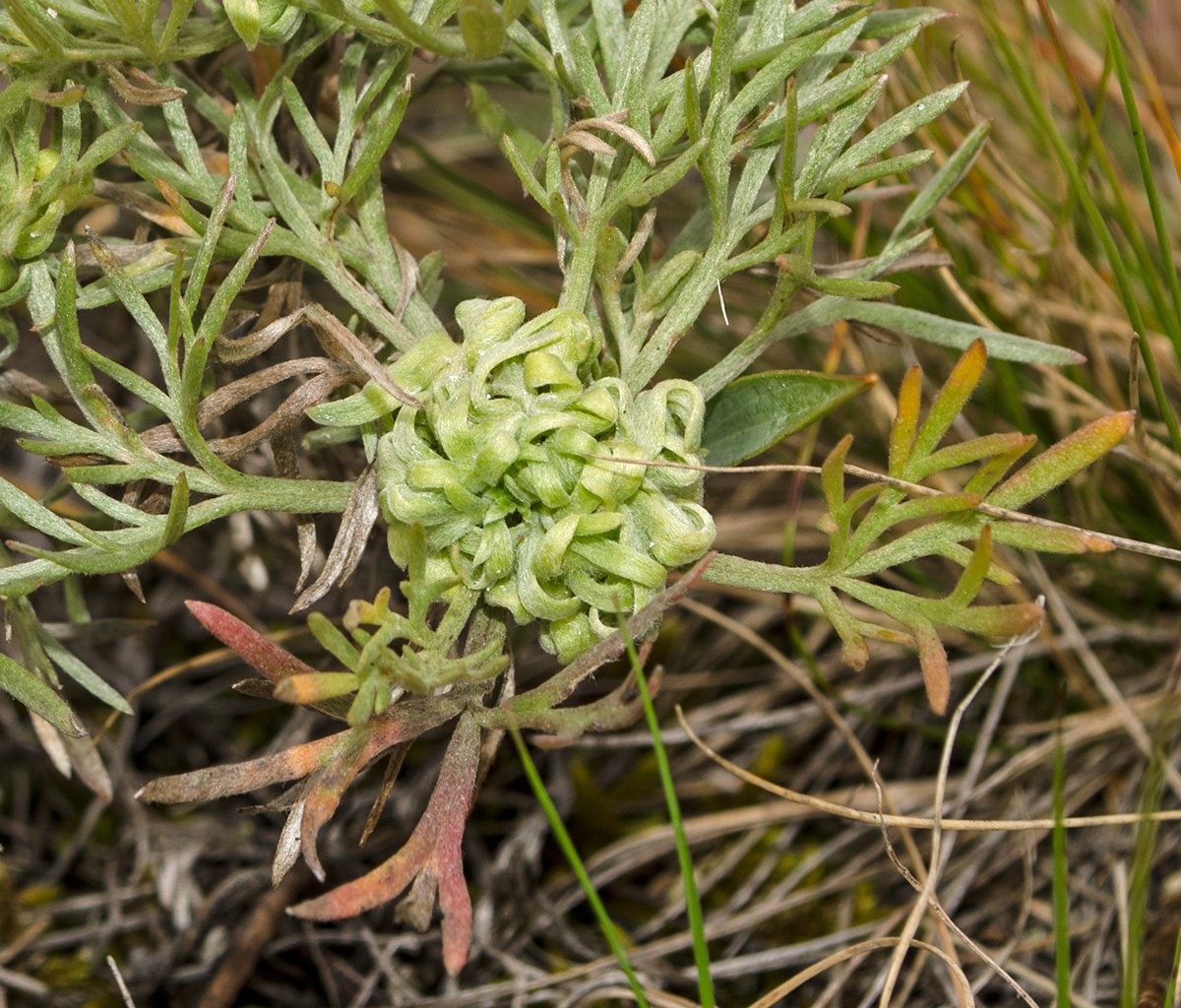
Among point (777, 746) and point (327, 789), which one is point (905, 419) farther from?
point (777, 746)

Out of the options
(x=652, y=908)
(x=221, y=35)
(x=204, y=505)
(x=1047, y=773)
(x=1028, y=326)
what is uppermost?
(x=221, y=35)

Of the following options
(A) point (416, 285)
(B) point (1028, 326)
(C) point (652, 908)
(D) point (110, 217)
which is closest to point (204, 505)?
(A) point (416, 285)

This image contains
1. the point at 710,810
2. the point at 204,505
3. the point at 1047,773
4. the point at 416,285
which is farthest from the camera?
the point at 710,810

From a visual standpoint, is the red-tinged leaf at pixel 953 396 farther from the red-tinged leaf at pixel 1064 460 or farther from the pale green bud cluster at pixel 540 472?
the pale green bud cluster at pixel 540 472

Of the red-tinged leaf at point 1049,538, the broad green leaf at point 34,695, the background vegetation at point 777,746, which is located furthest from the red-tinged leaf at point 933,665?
the broad green leaf at point 34,695

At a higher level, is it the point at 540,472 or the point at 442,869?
the point at 540,472

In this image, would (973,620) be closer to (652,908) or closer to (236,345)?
(236,345)

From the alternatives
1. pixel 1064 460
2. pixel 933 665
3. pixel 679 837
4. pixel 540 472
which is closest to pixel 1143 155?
pixel 1064 460
